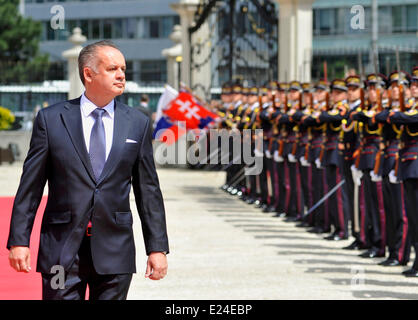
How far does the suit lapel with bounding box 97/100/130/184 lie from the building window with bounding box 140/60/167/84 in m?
57.0

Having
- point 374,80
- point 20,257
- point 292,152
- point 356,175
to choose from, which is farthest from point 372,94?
point 20,257

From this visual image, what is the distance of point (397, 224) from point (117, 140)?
569cm

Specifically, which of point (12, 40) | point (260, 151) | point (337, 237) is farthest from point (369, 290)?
point (12, 40)

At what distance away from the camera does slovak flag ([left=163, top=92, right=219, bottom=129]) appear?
18.6m

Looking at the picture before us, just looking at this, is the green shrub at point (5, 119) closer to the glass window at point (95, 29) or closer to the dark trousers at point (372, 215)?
the dark trousers at point (372, 215)

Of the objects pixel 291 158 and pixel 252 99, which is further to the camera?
pixel 252 99

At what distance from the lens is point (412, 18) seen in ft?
171

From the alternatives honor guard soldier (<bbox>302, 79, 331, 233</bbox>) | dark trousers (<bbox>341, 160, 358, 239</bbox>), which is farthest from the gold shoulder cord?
honor guard soldier (<bbox>302, 79, 331, 233</bbox>)

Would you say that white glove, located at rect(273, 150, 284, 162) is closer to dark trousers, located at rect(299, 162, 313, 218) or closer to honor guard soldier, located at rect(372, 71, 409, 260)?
Result: dark trousers, located at rect(299, 162, 313, 218)

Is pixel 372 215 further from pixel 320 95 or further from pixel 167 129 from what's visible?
pixel 167 129

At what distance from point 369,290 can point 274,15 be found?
1161cm

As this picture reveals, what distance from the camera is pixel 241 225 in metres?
13.4

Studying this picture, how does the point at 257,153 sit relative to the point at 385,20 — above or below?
below

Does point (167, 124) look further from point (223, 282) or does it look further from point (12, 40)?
point (12, 40)
